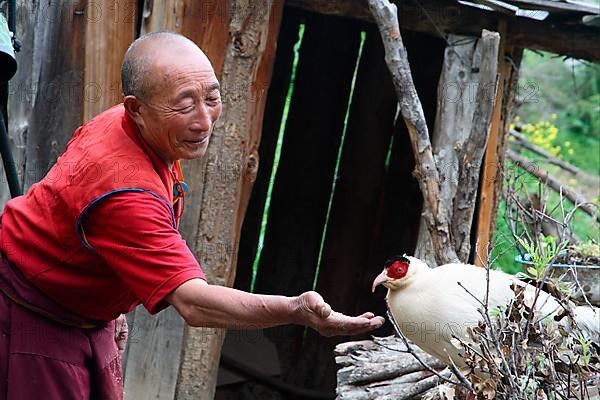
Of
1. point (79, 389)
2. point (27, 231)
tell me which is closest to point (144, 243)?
Result: point (27, 231)

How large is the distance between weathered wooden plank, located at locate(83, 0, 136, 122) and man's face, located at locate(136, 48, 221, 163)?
217 cm

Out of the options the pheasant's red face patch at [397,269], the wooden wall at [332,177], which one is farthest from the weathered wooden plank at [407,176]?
the pheasant's red face patch at [397,269]

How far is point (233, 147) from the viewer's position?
4629 mm

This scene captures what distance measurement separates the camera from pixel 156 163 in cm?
255

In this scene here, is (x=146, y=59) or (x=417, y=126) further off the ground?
(x=146, y=59)

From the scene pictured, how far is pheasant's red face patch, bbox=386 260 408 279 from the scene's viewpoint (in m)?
4.00

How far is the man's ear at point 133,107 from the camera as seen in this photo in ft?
8.21

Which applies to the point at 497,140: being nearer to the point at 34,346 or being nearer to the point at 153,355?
the point at 153,355

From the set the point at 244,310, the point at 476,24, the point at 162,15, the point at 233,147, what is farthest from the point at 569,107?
the point at 244,310

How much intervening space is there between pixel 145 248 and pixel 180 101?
16.9 inches

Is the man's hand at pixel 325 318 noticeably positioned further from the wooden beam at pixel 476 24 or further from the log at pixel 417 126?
the wooden beam at pixel 476 24

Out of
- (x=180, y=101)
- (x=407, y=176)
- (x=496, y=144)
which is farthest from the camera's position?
(x=407, y=176)

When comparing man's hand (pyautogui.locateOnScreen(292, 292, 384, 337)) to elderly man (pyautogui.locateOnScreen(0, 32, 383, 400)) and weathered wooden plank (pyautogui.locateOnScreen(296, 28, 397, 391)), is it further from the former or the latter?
weathered wooden plank (pyautogui.locateOnScreen(296, 28, 397, 391))

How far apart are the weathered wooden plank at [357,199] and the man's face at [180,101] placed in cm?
411
